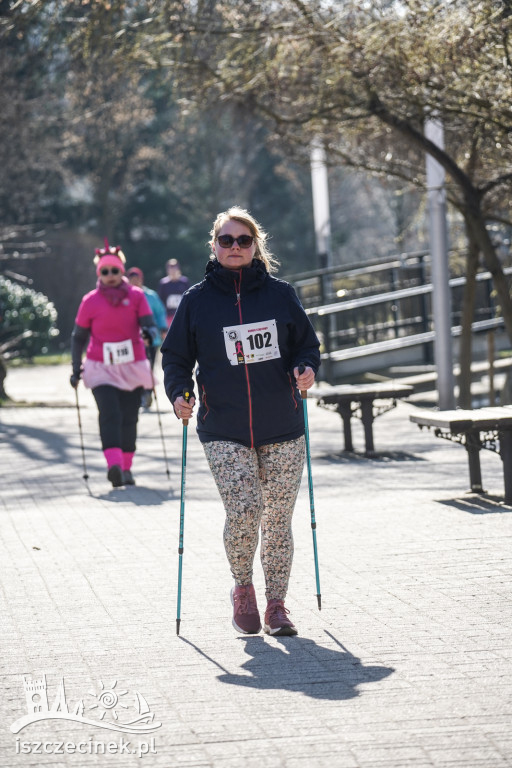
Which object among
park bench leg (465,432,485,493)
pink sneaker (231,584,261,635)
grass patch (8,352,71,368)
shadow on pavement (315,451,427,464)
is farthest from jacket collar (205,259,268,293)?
grass patch (8,352,71,368)

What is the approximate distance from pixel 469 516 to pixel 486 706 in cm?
436

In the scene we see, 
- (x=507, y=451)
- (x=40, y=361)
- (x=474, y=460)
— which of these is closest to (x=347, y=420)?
(x=474, y=460)

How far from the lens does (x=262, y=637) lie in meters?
6.22

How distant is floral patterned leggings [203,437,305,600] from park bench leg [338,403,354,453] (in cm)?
695

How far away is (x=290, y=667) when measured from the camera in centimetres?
560

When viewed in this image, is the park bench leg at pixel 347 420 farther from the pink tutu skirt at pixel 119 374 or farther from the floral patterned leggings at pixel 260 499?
the floral patterned leggings at pixel 260 499

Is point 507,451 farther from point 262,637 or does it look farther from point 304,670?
point 304,670

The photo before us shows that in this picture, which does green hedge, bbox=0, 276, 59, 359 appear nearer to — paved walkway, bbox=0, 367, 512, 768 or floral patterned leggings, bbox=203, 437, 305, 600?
paved walkway, bbox=0, 367, 512, 768

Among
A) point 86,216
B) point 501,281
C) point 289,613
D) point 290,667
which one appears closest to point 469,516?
point 289,613

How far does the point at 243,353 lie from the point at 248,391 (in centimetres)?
17

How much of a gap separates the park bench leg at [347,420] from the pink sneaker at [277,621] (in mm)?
7073

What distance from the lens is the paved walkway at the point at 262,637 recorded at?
15.1 ft

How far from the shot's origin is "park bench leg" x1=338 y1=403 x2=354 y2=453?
13.3 m

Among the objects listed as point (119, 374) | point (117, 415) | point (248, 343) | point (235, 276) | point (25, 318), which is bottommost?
point (117, 415)
